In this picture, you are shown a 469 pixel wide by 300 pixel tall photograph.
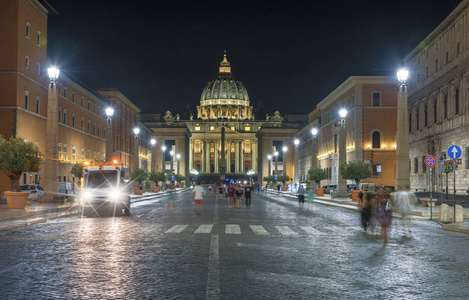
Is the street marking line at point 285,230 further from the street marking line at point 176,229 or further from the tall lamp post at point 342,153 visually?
the tall lamp post at point 342,153

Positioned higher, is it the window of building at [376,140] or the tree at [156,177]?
the window of building at [376,140]

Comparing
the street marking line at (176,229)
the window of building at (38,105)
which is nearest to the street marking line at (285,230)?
the street marking line at (176,229)

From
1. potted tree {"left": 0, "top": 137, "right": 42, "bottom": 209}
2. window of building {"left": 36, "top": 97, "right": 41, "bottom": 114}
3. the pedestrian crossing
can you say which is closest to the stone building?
the pedestrian crossing

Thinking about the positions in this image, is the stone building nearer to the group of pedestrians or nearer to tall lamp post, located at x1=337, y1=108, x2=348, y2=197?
tall lamp post, located at x1=337, y1=108, x2=348, y2=197

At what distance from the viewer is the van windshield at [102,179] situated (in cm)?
2759

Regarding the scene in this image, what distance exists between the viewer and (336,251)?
13.2 metres

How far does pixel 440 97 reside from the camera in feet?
168

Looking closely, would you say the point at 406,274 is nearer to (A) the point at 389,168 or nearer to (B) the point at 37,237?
(B) the point at 37,237

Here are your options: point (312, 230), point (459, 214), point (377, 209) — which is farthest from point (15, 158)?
point (459, 214)

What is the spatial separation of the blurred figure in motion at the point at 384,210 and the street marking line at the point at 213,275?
472 cm

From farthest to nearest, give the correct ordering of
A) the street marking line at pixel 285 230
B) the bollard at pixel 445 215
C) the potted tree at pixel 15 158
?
1. the potted tree at pixel 15 158
2. the bollard at pixel 445 215
3. the street marking line at pixel 285 230

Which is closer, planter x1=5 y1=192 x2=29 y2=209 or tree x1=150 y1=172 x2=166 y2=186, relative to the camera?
planter x1=5 y1=192 x2=29 y2=209

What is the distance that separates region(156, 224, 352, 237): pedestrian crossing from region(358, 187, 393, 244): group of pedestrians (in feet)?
2.58

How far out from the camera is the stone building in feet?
146
